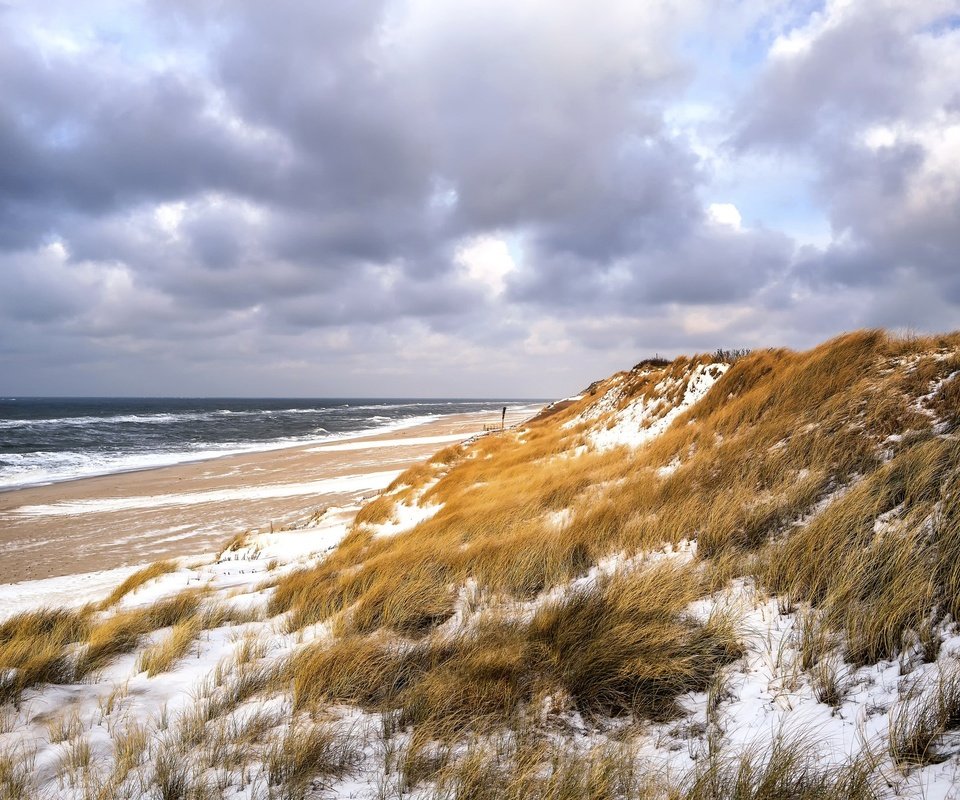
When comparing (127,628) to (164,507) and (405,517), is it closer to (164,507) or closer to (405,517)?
(405,517)

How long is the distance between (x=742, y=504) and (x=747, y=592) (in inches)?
68.3

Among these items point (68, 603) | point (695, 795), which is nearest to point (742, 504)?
point (695, 795)

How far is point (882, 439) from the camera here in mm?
5820

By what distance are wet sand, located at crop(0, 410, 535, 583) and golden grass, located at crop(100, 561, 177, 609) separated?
13.6 feet

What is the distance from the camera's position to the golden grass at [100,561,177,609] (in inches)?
300

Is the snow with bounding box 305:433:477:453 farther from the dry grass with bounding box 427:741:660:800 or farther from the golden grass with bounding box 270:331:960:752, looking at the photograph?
the dry grass with bounding box 427:741:660:800

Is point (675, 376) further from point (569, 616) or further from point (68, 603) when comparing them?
point (68, 603)

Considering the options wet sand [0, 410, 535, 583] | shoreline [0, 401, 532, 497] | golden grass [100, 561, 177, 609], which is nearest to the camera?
golden grass [100, 561, 177, 609]

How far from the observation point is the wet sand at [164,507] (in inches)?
521

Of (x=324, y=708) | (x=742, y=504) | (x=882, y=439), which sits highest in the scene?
(x=882, y=439)

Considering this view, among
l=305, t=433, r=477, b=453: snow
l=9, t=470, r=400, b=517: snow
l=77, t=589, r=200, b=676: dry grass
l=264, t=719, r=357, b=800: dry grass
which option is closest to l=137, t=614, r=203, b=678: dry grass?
l=77, t=589, r=200, b=676: dry grass

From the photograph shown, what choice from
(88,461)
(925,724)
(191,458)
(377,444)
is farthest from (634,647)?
(88,461)

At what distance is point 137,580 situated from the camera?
8.54 metres

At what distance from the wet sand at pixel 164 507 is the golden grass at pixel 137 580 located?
4.16 metres
